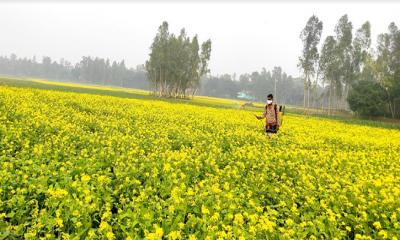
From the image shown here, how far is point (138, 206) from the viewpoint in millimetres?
5934

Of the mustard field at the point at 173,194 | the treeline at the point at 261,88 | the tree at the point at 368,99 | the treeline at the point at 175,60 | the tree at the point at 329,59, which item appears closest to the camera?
the mustard field at the point at 173,194

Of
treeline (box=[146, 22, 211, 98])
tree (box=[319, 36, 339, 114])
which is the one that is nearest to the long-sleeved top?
tree (box=[319, 36, 339, 114])

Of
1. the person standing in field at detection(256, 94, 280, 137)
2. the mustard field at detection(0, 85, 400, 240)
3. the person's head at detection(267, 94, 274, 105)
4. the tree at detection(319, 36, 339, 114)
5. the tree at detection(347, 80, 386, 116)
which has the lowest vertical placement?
the mustard field at detection(0, 85, 400, 240)

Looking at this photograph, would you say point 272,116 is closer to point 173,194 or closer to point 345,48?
point 173,194

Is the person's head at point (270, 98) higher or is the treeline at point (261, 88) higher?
the treeline at point (261, 88)

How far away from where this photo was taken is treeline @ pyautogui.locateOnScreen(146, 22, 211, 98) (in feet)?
246

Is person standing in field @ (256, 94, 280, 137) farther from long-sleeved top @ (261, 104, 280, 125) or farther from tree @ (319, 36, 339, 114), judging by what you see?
tree @ (319, 36, 339, 114)

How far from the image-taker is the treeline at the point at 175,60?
75.1 metres

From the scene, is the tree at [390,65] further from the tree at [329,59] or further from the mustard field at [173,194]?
the mustard field at [173,194]

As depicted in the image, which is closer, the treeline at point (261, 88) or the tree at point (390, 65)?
the tree at point (390, 65)

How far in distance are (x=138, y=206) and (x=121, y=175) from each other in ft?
6.05

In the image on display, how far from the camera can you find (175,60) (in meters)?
77.0

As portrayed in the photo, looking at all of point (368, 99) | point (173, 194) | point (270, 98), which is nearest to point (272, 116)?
point (270, 98)

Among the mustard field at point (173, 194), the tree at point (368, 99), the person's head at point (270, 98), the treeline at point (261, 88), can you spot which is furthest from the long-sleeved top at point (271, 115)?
the treeline at point (261, 88)
